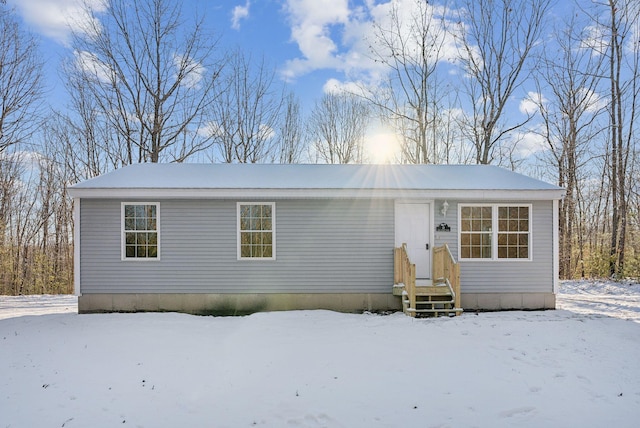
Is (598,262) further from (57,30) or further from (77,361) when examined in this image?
(57,30)

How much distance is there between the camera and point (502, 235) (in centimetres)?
898

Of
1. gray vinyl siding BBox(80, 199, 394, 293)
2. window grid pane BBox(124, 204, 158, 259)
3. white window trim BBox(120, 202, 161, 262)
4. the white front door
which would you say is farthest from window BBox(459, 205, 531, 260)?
window grid pane BBox(124, 204, 158, 259)

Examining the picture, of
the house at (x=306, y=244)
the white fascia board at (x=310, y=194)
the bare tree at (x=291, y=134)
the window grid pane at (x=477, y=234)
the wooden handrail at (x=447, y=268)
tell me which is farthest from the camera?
the bare tree at (x=291, y=134)

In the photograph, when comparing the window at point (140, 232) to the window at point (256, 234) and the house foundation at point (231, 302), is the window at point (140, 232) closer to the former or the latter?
the house foundation at point (231, 302)

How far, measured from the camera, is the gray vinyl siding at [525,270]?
8938 mm

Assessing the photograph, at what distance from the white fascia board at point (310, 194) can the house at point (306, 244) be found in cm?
3

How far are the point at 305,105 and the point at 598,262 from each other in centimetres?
1649

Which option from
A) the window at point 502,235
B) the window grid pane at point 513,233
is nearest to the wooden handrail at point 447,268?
the window at point 502,235

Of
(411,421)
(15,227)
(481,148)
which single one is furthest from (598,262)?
(15,227)

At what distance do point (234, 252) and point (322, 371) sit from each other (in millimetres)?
4538

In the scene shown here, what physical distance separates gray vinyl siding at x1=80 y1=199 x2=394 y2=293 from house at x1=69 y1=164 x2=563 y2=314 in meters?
0.02

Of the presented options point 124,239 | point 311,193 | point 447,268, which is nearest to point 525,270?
point 447,268

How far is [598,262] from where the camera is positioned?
14562 mm

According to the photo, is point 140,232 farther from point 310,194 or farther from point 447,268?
point 447,268
